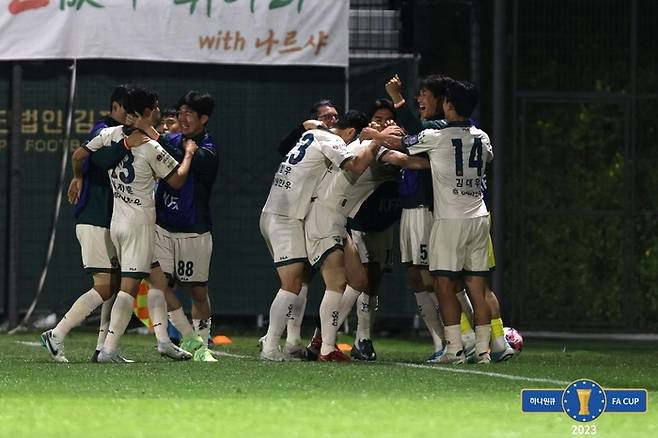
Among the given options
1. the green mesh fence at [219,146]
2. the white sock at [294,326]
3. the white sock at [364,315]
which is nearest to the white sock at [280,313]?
the white sock at [294,326]

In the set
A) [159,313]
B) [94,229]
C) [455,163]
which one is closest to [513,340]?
[455,163]

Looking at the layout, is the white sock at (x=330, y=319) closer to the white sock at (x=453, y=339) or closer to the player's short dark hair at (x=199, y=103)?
the white sock at (x=453, y=339)

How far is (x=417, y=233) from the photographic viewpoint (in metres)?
12.5

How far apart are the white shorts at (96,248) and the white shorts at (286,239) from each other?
3.97ft

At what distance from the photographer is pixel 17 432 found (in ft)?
24.9

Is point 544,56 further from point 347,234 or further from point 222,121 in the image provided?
point 347,234

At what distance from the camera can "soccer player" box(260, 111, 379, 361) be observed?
1199cm

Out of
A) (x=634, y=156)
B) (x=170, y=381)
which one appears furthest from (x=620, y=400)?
(x=634, y=156)

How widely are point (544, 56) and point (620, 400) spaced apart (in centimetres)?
893

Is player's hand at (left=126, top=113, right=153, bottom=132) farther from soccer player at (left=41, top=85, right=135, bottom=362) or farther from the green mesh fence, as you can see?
the green mesh fence

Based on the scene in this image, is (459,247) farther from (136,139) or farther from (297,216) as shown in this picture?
(136,139)

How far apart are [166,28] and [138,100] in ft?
16.6

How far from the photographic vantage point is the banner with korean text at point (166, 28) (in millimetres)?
16422

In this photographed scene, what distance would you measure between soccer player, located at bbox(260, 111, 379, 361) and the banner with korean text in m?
4.28
